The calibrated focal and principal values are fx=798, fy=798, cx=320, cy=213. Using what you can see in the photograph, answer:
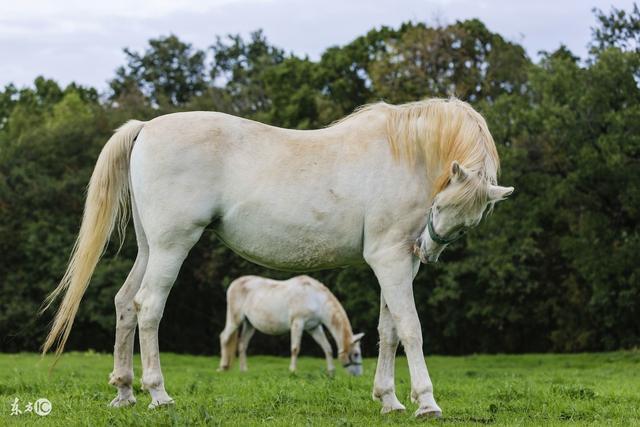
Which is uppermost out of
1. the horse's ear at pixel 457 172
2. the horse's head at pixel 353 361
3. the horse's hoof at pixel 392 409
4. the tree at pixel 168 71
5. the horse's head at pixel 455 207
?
Answer: the tree at pixel 168 71

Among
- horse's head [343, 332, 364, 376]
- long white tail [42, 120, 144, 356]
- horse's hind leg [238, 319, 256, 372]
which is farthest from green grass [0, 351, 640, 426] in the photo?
horse's hind leg [238, 319, 256, 372]

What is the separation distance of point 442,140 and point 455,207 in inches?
26.9

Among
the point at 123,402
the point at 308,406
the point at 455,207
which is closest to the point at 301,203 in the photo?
the point at 455,207

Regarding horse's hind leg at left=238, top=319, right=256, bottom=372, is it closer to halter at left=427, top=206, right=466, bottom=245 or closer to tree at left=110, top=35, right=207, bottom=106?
halter at left=427, top=206, right=466, bottom=245

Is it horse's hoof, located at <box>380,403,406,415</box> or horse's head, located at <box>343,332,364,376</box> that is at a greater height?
horse's hoof, located at <box>380,403,406,415</box>

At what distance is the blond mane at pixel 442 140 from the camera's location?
6441mm

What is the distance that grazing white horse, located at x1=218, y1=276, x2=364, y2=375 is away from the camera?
60.4 feet

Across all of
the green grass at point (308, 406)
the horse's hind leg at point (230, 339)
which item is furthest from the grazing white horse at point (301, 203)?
the horse's hind leg at point (230, 339)

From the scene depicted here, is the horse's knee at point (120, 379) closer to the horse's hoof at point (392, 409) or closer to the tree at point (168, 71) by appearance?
the horse's hoof at point (392, 409)

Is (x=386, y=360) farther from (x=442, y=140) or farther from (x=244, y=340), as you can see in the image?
(x=244, y=340)

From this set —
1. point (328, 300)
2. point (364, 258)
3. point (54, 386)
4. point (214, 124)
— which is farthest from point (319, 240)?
point (328, 300)

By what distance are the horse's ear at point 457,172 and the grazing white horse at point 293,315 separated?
1216cm

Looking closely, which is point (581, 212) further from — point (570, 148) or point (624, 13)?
point (624, 13)

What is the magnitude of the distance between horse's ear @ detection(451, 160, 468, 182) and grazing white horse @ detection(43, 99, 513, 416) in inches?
4.1
